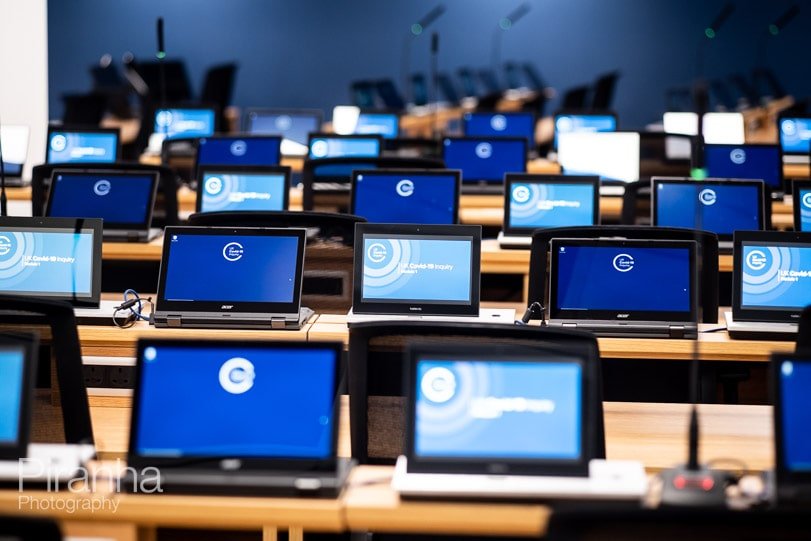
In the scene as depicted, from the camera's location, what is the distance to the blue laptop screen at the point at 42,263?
397 cm

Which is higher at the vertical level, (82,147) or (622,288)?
A: (82,147)

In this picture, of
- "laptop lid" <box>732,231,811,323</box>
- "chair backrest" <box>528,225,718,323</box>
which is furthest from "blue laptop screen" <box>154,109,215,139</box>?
"laptop lid" <box>732,231,811,323</box>

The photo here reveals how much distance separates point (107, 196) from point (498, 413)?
11.4 feet

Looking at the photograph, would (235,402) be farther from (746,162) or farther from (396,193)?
(746,162)

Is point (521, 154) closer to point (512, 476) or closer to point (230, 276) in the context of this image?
point (230, 276)

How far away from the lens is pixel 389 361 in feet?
9.02

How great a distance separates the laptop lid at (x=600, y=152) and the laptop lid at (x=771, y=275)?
304cm

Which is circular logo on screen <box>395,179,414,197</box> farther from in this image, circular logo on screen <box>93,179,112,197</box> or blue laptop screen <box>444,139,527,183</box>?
blue laptop screen <box>444,139,527,183</box>

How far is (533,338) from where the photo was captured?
259cm

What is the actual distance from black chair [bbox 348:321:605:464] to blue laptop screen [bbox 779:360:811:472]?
0.40 metres

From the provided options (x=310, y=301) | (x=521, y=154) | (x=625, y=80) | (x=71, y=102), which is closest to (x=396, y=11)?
(x=625, y=80)

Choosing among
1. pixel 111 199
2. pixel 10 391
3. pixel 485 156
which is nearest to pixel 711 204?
pixel 485 156

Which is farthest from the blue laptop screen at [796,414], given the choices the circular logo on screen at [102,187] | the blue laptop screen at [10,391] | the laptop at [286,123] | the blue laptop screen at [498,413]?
the laptop at [286,123]

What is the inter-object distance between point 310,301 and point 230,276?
0.45 m
